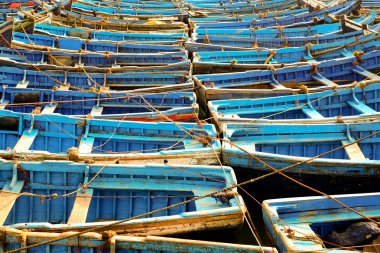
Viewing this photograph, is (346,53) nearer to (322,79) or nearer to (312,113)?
(322,79)

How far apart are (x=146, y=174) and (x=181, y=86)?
4660 mm

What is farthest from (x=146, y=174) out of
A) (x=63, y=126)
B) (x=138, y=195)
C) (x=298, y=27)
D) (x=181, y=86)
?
(x=298, y=27)

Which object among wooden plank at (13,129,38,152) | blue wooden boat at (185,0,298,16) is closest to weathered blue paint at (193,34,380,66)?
wooden plank at (13,129,38,152)

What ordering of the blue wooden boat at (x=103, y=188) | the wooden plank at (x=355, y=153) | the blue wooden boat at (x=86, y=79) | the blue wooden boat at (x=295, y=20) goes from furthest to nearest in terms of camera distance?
1. the blue wooden boat at (x=295, y=20)
2. the blue wooden boat at (x=86, y=79)
3. the wooden plank at (x=355, y=153)
4. the blue wooden boat at (x=103, y=188)

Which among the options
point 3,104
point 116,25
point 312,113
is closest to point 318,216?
point 312,113

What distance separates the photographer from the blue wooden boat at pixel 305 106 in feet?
40.0

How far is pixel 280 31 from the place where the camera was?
19328 mm

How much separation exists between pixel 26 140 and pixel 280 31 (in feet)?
38.2

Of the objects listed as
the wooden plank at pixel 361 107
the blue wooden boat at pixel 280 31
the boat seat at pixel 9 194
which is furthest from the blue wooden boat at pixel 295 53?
the boat seat at pixel 9 194

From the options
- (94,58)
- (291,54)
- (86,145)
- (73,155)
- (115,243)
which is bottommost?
(115,243)

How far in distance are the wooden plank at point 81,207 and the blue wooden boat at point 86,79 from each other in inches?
203

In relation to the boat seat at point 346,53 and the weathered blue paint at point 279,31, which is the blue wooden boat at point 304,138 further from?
the weathered blue paint at point 279,31

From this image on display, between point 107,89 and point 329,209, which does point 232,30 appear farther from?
point 329,209

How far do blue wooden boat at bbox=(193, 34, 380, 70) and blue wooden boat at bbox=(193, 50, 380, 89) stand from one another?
1.13 meters
